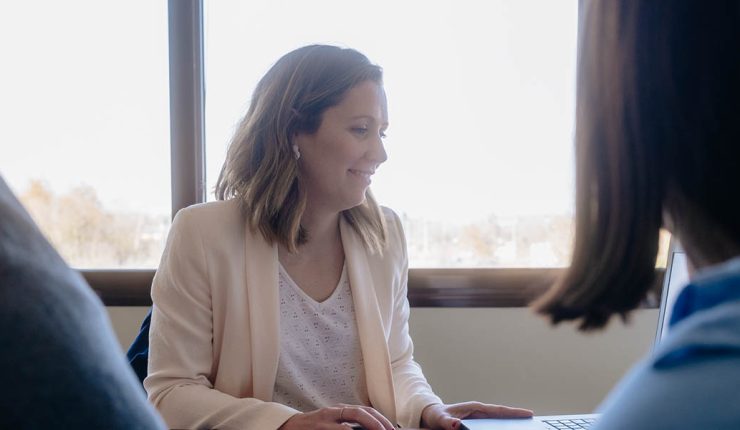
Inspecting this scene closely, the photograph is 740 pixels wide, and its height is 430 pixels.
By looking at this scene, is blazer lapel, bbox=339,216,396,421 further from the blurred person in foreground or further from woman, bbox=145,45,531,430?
the blurred person in foreground

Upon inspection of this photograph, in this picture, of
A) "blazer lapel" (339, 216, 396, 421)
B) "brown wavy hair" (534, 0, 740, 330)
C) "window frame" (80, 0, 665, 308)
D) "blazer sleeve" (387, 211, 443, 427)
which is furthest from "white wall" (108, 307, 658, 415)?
"brown wavy hair" (534, 0, 740, 330)

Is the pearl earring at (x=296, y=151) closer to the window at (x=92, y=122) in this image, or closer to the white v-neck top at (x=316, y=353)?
the white v-neck top at (x=316, y=353)

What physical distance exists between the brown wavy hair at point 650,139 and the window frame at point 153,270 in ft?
5.31

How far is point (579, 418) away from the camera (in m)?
1.15

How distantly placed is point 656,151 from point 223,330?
1.10m

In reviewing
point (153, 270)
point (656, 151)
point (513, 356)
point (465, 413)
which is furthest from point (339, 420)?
point (153, 270)

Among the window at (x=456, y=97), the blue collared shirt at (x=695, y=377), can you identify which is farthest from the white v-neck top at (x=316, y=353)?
the blue collared shirt at (x=695, y=377)

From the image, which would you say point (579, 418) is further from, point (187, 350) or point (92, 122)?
point (92, 122)

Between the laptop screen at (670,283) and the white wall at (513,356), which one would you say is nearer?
the laptop screen at (670,283)

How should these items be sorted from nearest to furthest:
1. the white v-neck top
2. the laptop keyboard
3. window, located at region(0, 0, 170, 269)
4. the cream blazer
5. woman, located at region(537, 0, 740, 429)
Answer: woman, located at region(537, 0, 740, 429), the laptop keyboard, the cream blazer, the white v-neck top, window, located at region(0, 0, 170, 269)

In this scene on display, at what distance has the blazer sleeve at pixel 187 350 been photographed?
51.1 inches

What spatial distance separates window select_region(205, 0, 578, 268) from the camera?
2.27m

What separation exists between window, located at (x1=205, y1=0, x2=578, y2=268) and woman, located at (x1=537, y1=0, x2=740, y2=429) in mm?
1686

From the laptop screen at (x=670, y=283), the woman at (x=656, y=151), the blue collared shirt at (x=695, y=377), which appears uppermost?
the woman at (x=656, y=151)
